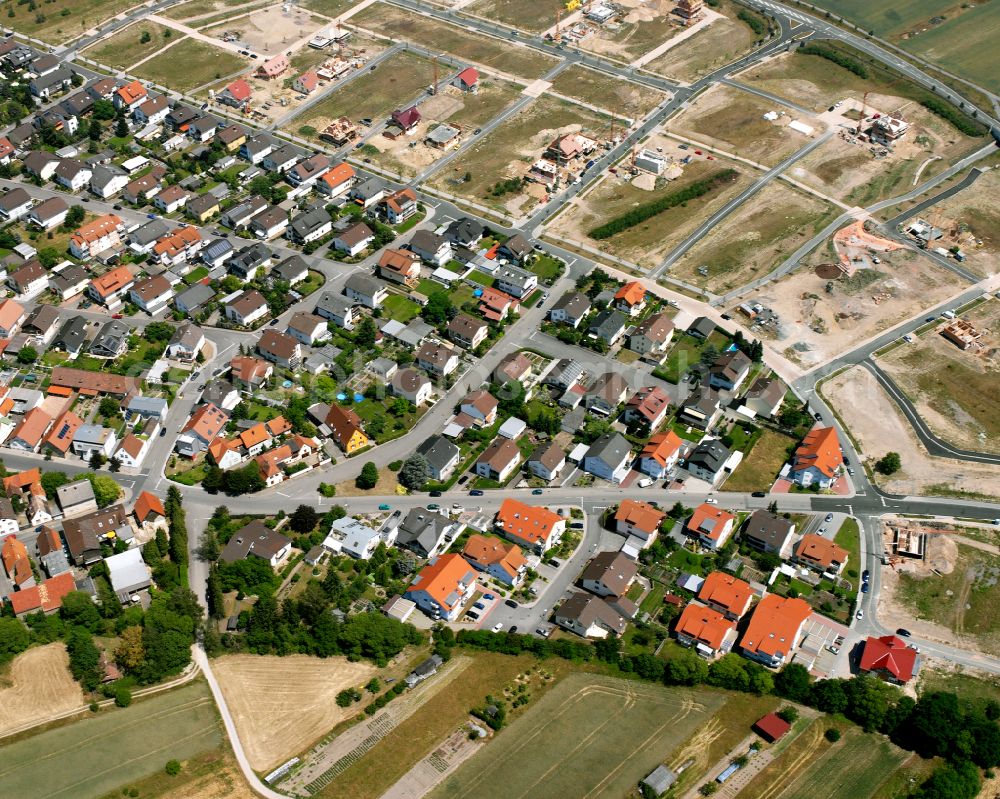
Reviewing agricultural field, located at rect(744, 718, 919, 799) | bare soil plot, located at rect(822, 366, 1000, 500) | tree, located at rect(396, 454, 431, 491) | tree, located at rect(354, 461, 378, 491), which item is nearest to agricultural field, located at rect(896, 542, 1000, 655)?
bare soil plot, located at rect(822, 366, 1000, 500)

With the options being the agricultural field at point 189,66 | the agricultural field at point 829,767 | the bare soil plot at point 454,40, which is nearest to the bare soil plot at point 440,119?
the bare soil plot at point 454,40

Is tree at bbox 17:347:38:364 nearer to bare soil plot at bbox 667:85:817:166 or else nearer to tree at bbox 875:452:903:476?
tree at bbox 875:452:903:476

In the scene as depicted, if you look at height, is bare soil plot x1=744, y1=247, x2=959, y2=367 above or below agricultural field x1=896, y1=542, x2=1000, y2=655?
above

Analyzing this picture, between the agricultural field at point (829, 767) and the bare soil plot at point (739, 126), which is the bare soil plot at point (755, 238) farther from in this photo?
the agricultural field at point (829, 767)

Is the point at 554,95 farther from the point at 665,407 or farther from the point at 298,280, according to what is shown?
the point at 665,407

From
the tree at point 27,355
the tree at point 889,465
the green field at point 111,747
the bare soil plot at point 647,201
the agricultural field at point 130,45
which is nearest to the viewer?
the green field at point 111,747
